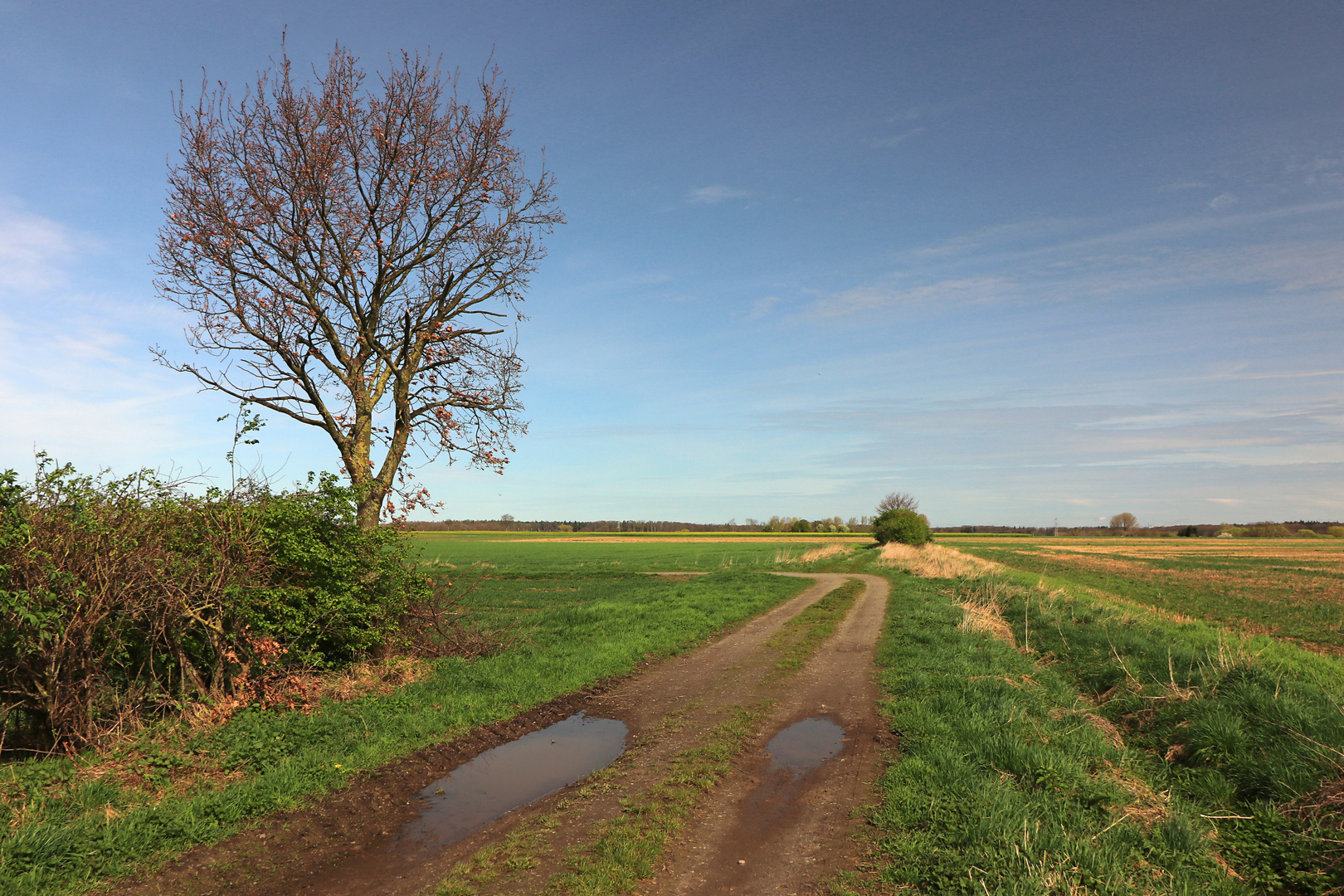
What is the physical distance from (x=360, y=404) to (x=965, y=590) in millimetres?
23332

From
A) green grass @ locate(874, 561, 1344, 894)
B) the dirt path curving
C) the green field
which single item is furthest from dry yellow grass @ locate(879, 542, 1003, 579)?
the dirt path curving

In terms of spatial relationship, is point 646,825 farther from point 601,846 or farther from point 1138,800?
point 1138,800

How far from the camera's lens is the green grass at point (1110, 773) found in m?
5.38

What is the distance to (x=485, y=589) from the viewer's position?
105ft

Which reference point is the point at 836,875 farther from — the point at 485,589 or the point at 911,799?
the point at 485,589

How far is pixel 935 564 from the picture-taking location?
124 feet

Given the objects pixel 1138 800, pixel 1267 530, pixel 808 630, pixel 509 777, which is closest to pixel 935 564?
pixel 808 630

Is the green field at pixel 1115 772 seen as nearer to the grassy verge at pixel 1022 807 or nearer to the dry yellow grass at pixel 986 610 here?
the grassy verge at pixel 1022 807

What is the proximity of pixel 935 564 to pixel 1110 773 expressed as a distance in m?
32.4

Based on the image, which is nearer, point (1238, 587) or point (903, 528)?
point (1238, 587)

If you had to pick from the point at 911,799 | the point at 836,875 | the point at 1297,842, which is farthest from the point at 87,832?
the point at 1297,842

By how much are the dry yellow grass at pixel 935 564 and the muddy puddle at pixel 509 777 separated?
1050 inches

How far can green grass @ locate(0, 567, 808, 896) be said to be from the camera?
17.5ft

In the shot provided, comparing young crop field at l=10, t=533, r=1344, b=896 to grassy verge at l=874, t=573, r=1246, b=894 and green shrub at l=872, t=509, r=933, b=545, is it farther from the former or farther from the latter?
green shrub at l=872, t=509, r=933, b=545
